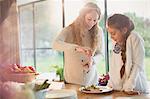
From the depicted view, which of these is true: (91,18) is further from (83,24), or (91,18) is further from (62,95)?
(62,95)

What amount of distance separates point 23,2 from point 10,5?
89 cm

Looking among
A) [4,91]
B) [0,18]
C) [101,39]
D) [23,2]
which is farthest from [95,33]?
[23,2]

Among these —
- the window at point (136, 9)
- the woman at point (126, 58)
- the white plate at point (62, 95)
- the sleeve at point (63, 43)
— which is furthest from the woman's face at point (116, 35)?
the window at point (136, 9)

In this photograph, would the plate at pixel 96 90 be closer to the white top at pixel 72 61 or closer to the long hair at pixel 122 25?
the long hair at pixel 122 25

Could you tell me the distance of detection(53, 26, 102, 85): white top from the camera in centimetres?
257

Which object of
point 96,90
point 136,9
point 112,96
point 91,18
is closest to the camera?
point 112,96

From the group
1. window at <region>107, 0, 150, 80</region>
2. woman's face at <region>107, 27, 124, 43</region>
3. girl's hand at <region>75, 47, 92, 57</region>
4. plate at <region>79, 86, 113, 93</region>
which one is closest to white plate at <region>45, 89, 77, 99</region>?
plate at <region>79, 86, 113, 93</region>

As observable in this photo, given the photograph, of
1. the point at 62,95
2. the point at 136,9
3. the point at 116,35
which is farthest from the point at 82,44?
the point at 136,9

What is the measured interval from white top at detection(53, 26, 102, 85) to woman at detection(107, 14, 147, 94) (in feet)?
1.38

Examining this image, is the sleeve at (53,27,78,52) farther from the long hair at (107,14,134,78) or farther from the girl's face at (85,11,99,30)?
the long hair at (107,14,134,78)

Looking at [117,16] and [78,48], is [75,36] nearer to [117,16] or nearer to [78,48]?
[78,48]

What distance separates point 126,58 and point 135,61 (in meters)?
0.07

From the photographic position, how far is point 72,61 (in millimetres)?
2600

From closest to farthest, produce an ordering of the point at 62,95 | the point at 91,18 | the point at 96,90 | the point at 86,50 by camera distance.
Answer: the point at 62,95
the point at 96,90
the point at 86,50
the point at 91,18
